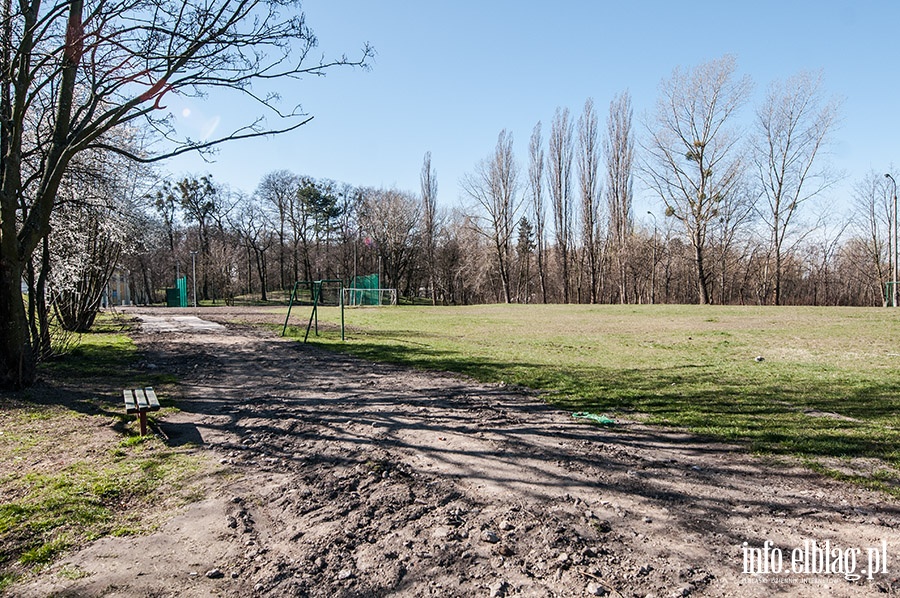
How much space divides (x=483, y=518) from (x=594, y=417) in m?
2.66

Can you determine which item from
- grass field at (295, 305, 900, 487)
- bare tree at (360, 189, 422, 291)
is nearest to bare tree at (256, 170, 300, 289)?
bare tree at (360, 189, 422, 291)

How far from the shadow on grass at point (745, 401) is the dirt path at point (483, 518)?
0.65 m

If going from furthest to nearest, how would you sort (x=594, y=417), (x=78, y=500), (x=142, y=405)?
(x=594, y=417), (x=142, y=405), (x=78, y=500)

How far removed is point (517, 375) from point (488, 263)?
4287 centimetres

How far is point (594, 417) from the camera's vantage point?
5.41m

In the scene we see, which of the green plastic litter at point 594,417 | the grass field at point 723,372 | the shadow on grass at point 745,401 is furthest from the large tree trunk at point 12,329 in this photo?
the green plastic litter at point 594,417

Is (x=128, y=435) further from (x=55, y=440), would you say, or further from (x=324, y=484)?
(x=324, y=484)

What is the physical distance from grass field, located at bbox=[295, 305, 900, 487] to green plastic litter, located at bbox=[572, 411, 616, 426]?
9.4 inches

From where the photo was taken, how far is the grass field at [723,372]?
478 cm

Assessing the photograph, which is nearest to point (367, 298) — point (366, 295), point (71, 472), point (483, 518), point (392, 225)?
point (366, 295)

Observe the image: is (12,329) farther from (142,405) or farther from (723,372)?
(723,372)

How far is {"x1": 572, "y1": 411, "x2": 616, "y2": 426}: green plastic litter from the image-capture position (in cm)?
521

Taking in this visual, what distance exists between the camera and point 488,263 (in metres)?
50.7

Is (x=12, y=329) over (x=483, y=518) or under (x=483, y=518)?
over
